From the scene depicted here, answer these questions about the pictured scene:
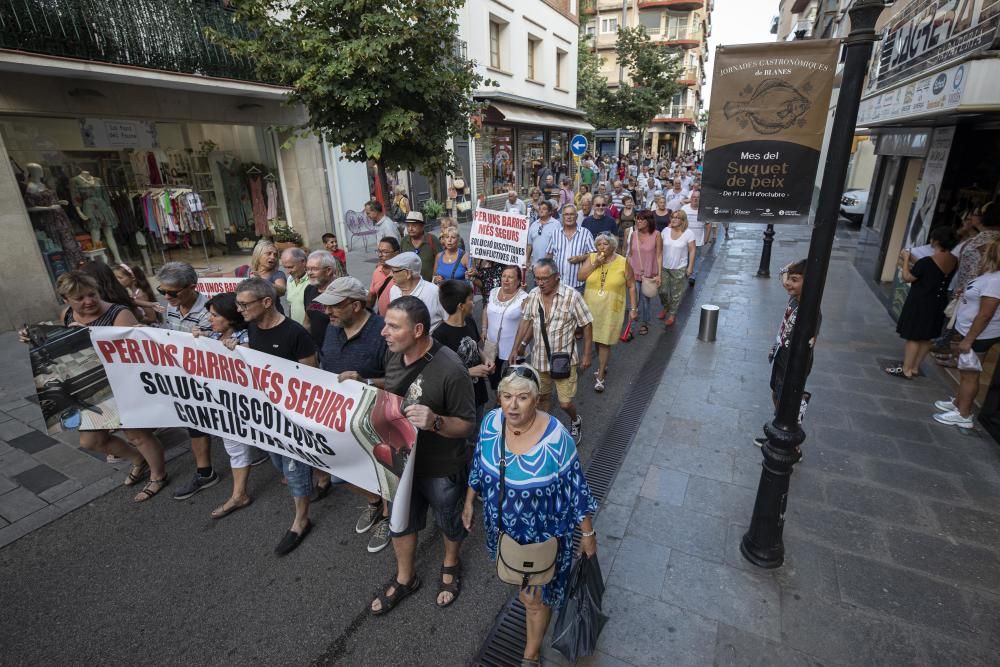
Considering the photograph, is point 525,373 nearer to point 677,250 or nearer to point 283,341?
point 283,341

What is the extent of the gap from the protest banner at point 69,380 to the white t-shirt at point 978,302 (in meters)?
8.14

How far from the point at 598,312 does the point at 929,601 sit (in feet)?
A: 12.5

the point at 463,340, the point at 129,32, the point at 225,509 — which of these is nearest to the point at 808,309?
the point at 463,340

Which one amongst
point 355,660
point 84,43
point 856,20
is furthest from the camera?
point 84,43

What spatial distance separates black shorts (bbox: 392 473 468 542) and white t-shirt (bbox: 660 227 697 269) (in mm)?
6118

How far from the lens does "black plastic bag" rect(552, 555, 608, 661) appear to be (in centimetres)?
266

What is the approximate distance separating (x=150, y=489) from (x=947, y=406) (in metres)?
8.18

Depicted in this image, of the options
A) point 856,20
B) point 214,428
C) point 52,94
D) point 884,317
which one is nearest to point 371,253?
point 52,94

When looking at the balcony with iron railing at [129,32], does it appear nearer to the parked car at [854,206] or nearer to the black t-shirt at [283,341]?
the black t-shirt at [283,341]

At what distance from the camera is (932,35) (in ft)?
22.5

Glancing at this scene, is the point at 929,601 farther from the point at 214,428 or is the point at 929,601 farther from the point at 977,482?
the point at 214,428

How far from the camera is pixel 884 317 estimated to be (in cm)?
880

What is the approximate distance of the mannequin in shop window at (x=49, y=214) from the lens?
29.6ft

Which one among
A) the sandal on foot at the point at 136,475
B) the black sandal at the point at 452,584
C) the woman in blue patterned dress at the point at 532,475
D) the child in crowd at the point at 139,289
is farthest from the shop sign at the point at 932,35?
the sandal on foot at the point at 136,475
